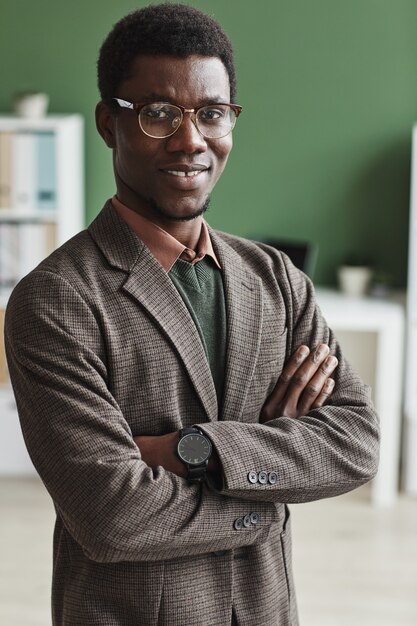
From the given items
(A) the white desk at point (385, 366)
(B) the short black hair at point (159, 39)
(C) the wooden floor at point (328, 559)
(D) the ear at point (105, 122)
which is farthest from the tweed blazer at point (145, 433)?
(A) the white desk at point (385, 366)

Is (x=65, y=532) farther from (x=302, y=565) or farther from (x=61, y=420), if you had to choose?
(x=302, y=565)

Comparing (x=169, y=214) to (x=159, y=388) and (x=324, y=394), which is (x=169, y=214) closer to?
(x=159, y=388)

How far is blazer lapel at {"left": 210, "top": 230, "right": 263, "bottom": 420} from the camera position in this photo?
1641 mm

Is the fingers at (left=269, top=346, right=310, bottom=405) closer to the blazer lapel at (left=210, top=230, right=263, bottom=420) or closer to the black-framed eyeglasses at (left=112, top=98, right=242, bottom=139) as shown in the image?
the blazer lapel at (left=210, top=230, right=263, bottom=420)

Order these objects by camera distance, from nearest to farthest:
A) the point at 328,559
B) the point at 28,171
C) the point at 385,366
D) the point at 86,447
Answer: the point at 86,447 → the point at 328,559 → the point at 385,366 → the point at 28,171

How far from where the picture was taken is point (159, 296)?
1592 millimetres

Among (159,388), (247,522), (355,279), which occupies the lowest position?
(355,279)

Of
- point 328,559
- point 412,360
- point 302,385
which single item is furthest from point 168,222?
point 412,360

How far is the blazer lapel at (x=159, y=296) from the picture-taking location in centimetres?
157

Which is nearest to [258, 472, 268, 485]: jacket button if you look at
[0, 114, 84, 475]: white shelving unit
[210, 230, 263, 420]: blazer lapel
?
[210, 230, 263, 420]: blazer lapel

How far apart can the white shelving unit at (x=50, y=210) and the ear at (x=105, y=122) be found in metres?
2.77

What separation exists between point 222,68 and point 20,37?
3282 mm

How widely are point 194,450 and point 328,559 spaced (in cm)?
240

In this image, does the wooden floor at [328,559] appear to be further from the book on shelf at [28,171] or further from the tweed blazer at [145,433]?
the tweed blazer at [145,433]
